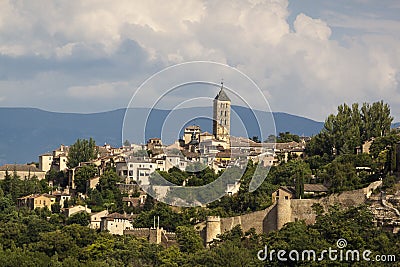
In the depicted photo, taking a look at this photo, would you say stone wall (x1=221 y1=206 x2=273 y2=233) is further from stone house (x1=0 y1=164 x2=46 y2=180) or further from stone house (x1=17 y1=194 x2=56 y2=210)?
stone house (x1=0 y1=164 x2=46 y2=180)

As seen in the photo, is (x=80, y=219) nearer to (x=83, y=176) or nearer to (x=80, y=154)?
(x=83, y=176)

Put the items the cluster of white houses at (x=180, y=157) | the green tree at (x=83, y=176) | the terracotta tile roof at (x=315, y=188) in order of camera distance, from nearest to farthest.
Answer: the terracotta tile roof at (x=315, y=188)
the cluster of white houses at (x=180, y=157)
the green tree at (x=83, y=176)

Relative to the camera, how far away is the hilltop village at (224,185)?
113 ft

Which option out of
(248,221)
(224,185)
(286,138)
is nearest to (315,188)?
(248,221)

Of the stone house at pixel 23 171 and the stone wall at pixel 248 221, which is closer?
the stone wall at pixel 248 221

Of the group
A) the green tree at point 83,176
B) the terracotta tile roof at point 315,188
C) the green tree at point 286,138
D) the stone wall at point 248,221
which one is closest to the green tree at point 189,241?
the stone wall at point 248,221

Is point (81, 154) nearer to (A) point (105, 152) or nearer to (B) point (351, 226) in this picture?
(A) point (105, 152)

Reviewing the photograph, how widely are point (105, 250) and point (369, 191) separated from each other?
417 inches

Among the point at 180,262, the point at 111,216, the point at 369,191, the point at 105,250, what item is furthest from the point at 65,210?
the point at 369,191

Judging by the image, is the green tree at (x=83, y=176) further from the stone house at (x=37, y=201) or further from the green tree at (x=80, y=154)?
the green tree at (x=80, y=154)

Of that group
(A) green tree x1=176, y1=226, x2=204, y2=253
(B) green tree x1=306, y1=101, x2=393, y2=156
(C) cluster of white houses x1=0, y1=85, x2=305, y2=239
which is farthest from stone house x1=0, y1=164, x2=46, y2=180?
(A) green tree x1=176, y1=226, x2=204, y2=253

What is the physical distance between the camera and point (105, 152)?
202 ft

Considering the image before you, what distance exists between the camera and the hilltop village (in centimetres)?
3441

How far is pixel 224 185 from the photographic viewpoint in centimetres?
4397
